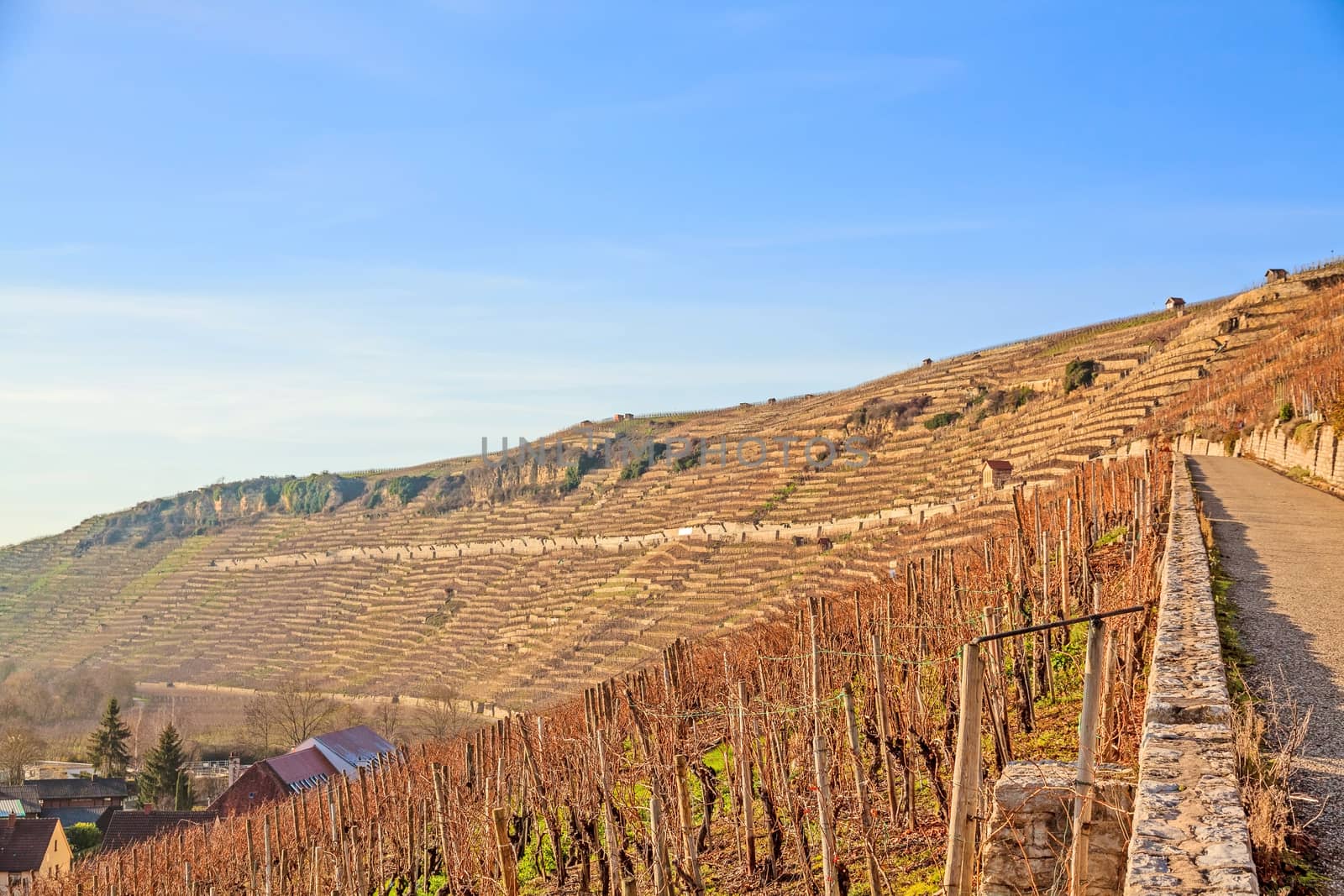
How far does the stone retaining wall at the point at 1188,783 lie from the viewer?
3705 mm

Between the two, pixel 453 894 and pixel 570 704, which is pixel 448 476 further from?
pixel 453 894

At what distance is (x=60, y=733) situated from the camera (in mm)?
64188

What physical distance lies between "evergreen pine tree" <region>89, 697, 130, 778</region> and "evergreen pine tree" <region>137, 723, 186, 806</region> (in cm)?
826

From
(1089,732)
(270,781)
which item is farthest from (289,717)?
(1089,732)

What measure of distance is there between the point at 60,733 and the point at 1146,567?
68.9 meters

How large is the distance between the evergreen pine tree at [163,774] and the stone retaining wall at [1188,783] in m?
45.6

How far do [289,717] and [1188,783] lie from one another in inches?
2150

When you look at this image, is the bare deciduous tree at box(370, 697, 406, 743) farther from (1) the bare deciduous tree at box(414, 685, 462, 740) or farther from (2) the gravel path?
(2) the gravel path

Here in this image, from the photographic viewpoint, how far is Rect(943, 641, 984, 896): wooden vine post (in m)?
4.42

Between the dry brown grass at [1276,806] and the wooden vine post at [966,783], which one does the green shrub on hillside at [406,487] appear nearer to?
the dry brown grass at [1276,806]

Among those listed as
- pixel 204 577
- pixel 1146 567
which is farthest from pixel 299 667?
pixel 1146 567

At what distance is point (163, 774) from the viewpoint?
148ft

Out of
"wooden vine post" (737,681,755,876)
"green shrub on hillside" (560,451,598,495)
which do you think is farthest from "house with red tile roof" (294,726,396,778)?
"green shrub on hillside" (560,451,598,495)

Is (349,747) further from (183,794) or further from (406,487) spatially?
(406,487)
